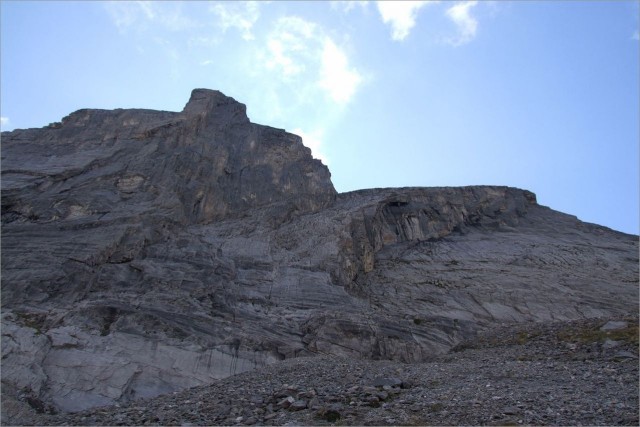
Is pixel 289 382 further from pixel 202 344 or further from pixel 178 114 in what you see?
pixel 178 114

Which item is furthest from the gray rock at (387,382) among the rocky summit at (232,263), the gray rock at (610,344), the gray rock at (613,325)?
the gray rock at (613,325)

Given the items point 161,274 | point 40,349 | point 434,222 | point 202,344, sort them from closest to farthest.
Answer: point 40,349
point 202,344
point 161,274
point 434,222

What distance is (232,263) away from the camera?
42.9 metres

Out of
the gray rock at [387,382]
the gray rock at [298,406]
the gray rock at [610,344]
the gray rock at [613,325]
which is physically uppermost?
the gray rock at [613,325]

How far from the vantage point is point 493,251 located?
56062 millimetres

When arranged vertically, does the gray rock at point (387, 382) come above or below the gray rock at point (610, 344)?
below

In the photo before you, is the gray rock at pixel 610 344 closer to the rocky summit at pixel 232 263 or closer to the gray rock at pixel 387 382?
the rocky summit at pixel 232 263

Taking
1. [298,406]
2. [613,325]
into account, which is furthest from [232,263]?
[613,325]

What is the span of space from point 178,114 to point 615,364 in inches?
1894

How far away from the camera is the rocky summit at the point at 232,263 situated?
2983cm

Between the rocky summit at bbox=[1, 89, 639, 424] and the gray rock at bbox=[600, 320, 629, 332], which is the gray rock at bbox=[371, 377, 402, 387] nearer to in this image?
the rocky summit at bbox=[1, 89, 639, 424]

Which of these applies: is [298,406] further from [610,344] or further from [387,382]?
[610,344]

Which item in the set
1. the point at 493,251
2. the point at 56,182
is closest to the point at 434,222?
the point at 493,251

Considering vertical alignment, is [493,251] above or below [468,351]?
above
